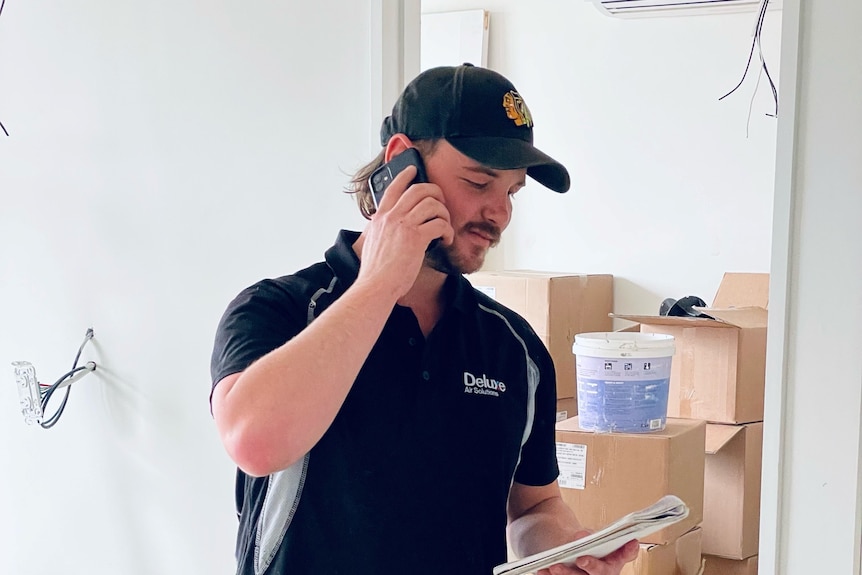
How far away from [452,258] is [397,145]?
18cm

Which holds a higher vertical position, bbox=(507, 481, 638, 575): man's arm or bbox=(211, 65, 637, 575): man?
bbox=(211, 65, 637, 575): man

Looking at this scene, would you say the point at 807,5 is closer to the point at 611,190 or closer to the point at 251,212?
the point at 251,212

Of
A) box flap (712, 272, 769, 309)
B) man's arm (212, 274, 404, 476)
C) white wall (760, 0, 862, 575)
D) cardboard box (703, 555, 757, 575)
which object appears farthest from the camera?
box flap (712, 272, 769, 309)

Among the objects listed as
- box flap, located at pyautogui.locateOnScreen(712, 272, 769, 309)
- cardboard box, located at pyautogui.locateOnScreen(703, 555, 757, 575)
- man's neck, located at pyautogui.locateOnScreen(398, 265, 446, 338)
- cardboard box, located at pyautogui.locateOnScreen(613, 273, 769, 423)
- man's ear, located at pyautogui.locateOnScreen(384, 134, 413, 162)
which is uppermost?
man's ear, located at pyautogui.locateOnScreen(384, 134, 413, 162)

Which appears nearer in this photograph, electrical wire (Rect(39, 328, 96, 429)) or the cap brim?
the cap brim

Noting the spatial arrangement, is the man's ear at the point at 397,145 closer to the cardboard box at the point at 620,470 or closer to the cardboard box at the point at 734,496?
Result: the cardboard box at the point at 620,470

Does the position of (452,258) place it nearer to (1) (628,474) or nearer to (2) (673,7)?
(1) (628,474)

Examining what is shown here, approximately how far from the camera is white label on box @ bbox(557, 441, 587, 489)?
208 cm

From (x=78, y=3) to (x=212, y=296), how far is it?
77cm

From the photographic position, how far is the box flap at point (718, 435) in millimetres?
2408

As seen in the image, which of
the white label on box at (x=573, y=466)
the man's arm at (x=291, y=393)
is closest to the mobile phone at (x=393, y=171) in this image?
the man's arm at (x=291, y=393)

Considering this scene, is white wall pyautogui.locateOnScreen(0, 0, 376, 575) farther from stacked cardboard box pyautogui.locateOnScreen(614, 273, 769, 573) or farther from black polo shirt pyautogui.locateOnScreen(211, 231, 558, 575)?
stacked cardboard box pyautogui.locateOnScreen(614, 273, 769, 573)

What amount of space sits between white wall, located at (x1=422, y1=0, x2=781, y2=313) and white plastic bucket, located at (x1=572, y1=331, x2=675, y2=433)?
122 cm

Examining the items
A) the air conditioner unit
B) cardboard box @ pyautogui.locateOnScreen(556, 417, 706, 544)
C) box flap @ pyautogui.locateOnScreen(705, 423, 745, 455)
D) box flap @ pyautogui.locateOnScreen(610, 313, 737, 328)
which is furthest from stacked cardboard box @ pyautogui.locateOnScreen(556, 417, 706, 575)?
the air conditioner unit
